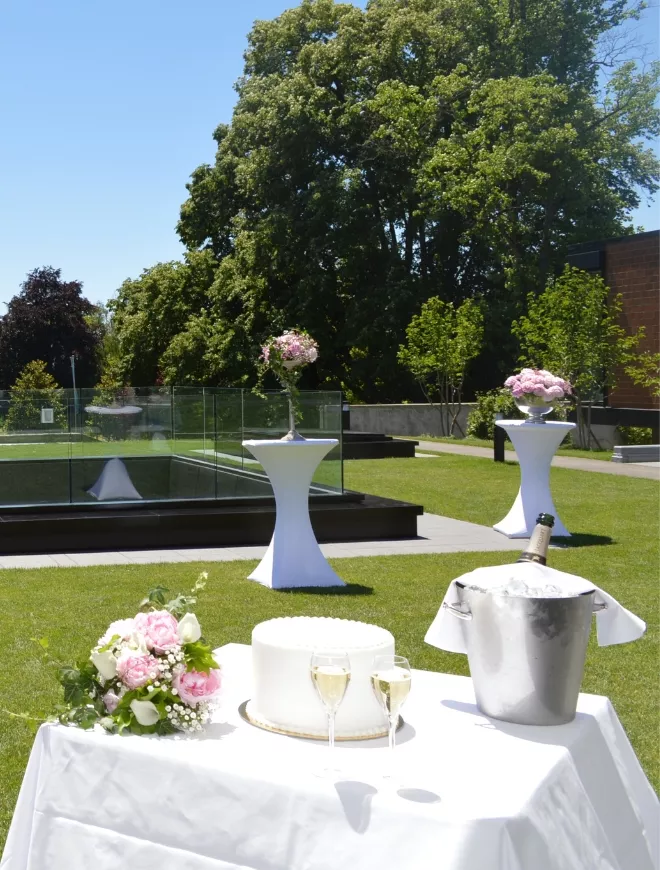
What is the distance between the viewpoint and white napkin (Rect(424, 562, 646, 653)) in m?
2.72

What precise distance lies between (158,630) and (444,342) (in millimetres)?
30247

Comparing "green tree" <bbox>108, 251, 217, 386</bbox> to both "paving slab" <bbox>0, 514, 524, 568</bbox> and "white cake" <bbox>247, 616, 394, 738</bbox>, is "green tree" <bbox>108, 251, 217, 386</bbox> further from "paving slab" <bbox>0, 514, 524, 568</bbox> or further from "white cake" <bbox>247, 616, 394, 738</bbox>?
"white cake" <bbox>247, 616, 394, 738</bbox>

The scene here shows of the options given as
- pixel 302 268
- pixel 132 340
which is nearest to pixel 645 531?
pixel 302 268

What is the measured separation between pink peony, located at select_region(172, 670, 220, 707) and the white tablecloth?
0.34ft

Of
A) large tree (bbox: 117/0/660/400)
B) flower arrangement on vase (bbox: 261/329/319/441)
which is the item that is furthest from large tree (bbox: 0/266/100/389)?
flower arrangement on vase (bbox: 261/329/319/441)

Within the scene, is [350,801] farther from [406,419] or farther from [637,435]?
[406,419]

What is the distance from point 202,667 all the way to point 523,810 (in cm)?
92

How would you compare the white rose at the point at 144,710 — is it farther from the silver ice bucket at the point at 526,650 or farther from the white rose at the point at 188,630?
the silver ice bucket at the point at 526,650

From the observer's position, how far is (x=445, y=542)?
12.6m

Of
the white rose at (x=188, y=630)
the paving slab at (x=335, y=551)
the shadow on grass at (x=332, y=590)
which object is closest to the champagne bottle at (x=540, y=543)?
the white rose at (x=188, y=630)

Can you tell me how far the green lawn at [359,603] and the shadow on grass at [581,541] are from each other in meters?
0.02

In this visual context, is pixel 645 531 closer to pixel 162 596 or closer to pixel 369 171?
pixel 162 596

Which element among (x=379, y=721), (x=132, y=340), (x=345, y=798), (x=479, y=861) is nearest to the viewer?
(x=479, y=861)

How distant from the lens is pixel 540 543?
9.56 ft
